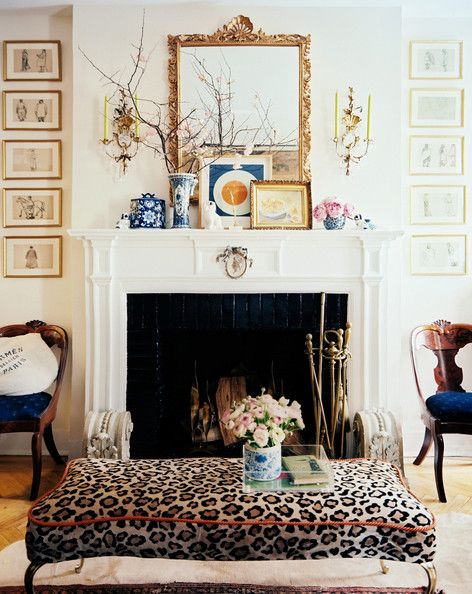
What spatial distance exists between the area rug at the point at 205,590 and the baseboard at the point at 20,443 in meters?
1.46

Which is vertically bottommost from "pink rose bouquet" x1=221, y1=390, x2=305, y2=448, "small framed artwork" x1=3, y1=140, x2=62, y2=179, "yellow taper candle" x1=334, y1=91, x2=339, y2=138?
"pink rose bouquet" x1=221, y1=390, x2=305, y2=448

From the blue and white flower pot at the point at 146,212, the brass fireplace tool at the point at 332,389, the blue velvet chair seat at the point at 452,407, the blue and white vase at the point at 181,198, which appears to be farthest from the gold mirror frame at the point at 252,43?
the blue velvet chair seat at the point at 452,407

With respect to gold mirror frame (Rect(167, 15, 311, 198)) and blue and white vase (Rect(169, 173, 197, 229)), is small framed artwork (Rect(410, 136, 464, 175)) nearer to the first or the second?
gold mirror frame (Rect(167, 15, 311, 198))

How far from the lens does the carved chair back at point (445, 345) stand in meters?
3.24

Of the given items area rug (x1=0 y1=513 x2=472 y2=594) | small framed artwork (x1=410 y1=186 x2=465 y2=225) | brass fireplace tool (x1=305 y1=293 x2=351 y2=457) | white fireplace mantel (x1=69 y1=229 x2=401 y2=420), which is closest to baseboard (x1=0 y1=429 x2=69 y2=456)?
white fireplace mantel (x1=69 y1=229 x2=401 y2=420)

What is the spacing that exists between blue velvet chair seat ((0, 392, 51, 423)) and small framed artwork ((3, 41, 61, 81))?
1.96 m

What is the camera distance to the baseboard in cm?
343

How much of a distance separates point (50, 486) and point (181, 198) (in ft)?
5.79

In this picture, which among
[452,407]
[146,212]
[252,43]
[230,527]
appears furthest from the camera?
[252,43]

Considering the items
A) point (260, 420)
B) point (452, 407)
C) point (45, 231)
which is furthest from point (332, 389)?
point (45, 231)

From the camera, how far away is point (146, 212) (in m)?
3.07

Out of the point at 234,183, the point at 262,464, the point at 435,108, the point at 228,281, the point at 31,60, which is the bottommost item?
the point at 262,464

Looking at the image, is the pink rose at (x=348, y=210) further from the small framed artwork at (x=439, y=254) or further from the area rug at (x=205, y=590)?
the area rug at (x=205, y=590)

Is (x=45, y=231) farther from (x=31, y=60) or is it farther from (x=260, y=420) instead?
(x=260, y=420)
